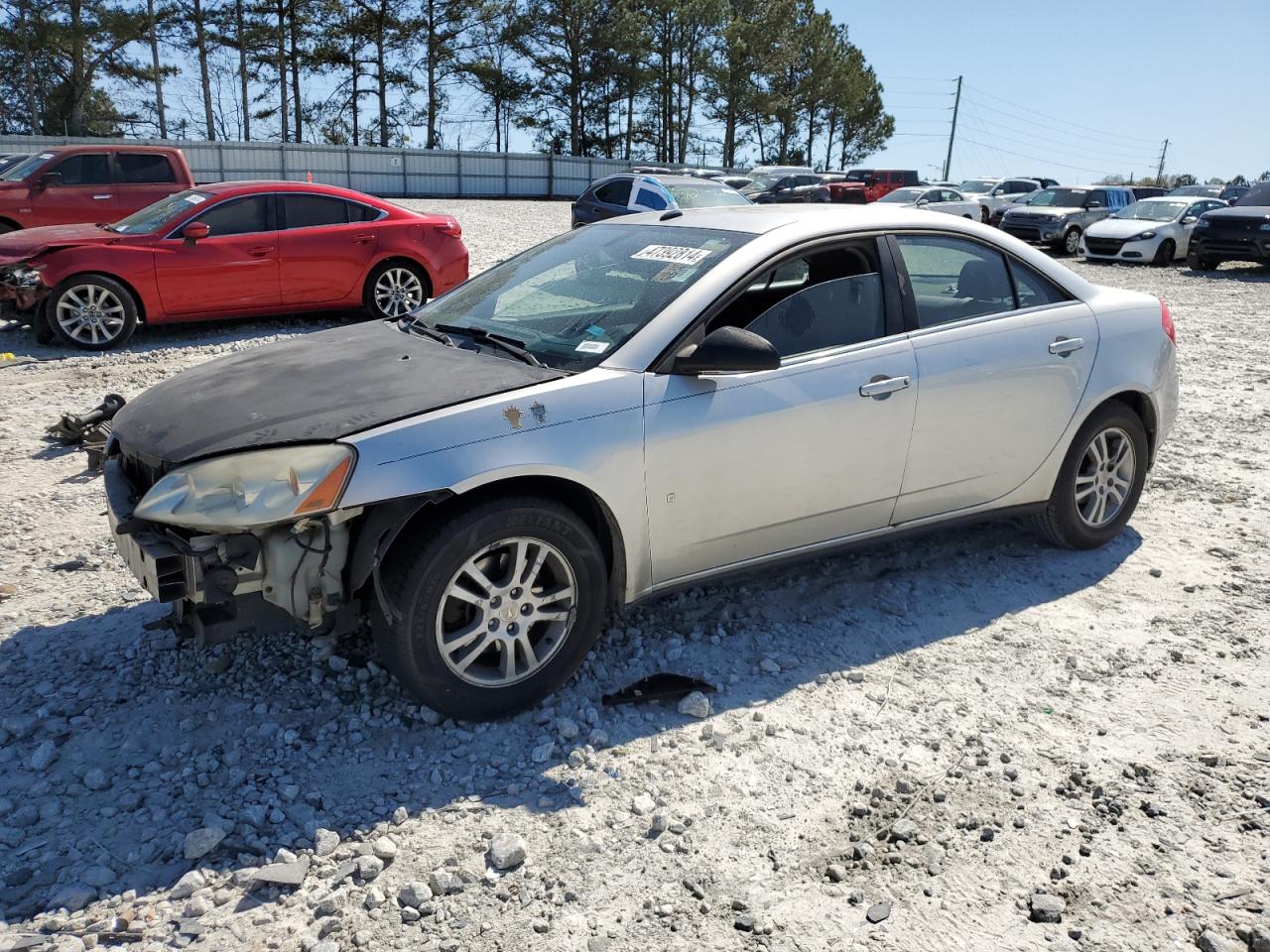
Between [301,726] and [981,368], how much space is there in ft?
9.89

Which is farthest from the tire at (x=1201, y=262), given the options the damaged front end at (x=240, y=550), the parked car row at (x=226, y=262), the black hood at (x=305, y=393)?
the damaged front end at (x=240, y=550)

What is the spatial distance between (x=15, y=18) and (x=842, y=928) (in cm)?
4495

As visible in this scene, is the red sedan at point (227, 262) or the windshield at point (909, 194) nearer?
the red sedan at point (227, 262)

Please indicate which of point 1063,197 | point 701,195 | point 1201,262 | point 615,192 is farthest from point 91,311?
point 1063,197

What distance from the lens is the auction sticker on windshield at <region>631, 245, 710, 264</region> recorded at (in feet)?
13.3

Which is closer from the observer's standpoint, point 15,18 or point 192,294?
point 192,294

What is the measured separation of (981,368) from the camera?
14.3 feet

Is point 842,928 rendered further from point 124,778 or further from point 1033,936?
point 124,778

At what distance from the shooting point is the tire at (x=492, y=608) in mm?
3254

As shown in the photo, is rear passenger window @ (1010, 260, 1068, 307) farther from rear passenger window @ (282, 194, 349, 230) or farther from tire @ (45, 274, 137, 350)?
tire @ (45, 274, 137, 350)

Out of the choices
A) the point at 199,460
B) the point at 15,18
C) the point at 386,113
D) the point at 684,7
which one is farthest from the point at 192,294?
the point at 684,7

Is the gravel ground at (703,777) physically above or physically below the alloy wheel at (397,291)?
below

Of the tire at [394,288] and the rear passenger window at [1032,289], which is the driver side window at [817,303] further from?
the tire at [394,288]

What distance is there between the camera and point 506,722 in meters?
3.52
